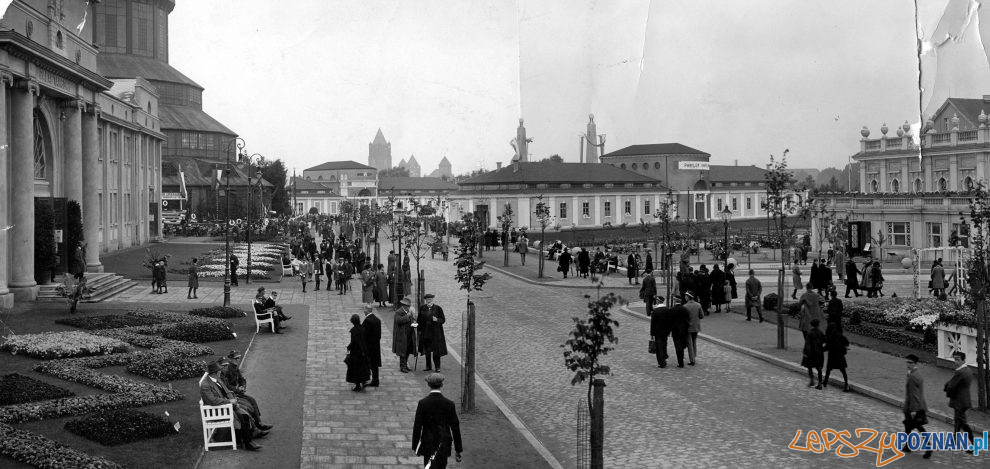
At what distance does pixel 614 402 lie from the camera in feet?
46.5

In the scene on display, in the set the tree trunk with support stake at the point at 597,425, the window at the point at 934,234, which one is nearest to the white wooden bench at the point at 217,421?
the tree trunk with support stake at the point at 597,425

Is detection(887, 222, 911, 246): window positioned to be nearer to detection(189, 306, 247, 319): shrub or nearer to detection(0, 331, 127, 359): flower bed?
detection(189, 306, 247, 319): shrub

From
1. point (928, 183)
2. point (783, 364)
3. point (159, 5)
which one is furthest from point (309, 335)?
point (159, 5)

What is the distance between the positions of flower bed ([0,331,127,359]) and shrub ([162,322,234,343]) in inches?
66.6

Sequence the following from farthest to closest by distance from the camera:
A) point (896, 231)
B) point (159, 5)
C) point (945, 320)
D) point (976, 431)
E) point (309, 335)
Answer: point (159, 5), point (896, 231), point (309, 335), point (945, 320), point (976, 431)

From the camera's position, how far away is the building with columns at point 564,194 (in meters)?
73.3

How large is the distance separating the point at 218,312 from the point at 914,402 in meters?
17.8

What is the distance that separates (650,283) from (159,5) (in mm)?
85170

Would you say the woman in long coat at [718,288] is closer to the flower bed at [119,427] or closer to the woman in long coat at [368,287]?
the woman in long coat at [368,287]

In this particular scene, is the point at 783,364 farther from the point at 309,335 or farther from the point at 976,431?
the point at 309,335

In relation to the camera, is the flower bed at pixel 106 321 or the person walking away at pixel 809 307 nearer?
the person walking away at pixel 809 307

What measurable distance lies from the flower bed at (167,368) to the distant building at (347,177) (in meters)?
127

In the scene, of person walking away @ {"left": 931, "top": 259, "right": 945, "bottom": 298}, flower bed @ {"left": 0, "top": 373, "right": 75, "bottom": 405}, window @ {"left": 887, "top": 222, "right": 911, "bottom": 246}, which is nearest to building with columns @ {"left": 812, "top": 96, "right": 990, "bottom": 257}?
window @ {"left": 887, "top": 222, "right": 911, "bottom": 246}

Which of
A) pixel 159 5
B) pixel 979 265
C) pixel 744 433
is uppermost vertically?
pixel 159 5
